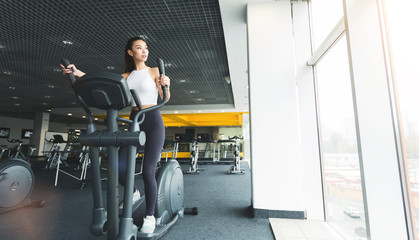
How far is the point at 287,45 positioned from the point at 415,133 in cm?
146

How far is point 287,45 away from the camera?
212 cm

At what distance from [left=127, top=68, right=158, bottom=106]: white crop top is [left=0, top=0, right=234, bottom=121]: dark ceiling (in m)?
1.78

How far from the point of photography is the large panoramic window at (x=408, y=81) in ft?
3.14

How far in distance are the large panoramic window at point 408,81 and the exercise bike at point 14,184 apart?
3.14 metres

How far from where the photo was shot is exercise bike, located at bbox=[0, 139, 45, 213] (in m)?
1.93

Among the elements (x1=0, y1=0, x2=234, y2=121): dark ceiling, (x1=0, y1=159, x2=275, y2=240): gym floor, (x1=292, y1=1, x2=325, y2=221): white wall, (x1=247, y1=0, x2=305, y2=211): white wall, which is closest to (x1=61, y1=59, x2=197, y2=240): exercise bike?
(x1=0, y1=159, x2=275, y2=240): gym floor

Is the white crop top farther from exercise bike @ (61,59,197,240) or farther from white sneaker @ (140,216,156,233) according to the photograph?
white sneaker @ (140,216,156,233)

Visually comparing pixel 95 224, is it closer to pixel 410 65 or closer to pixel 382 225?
pixel 382 225

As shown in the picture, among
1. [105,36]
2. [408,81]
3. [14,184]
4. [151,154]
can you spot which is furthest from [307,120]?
[105,36]

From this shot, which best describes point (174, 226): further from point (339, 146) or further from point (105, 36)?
point (105, 36)

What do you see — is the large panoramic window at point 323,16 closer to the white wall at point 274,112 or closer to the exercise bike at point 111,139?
the white wall at point 274,112

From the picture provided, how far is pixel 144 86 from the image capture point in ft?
4.34

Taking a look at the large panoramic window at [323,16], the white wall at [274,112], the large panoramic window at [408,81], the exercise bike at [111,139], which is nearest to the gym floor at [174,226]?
the white wall at [274,112]

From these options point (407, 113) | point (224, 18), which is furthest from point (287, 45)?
point (407, 113)
